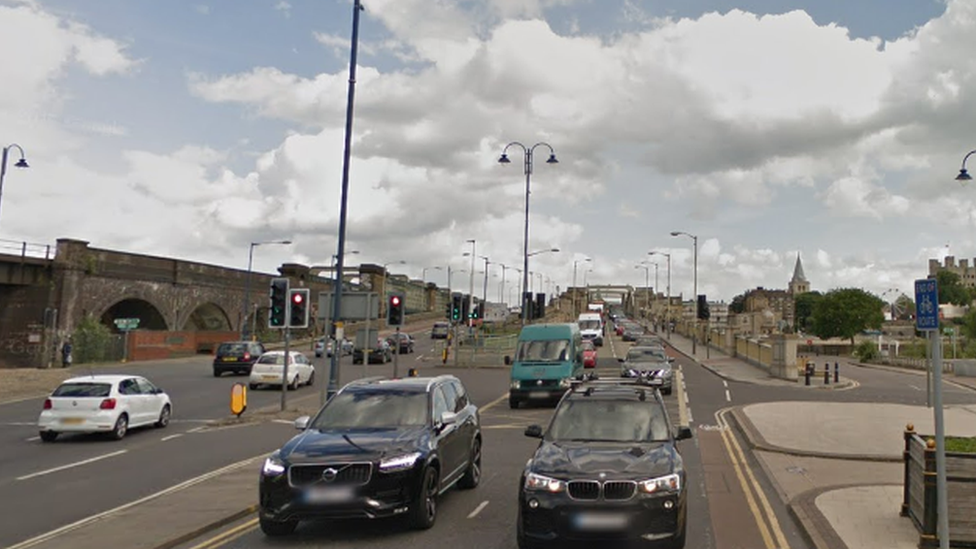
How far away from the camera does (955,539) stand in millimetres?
7910

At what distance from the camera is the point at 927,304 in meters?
7.64

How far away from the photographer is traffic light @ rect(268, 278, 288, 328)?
2039cm

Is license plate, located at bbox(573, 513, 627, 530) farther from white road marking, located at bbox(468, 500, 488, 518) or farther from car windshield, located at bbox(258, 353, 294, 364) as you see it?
car windshield, located at bbox(258, 353, 294, 364)

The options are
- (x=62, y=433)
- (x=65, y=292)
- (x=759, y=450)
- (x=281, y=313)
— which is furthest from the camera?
(x=65, y=292)

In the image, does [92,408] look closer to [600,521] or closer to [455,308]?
[600,521]

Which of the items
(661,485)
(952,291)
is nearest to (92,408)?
(661,485)

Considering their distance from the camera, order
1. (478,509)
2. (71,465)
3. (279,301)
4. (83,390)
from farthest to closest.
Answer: (279,301) → (83,390) → (71,465) → (478,509)

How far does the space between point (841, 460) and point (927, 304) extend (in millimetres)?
7881

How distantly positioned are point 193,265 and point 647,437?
55.5 m

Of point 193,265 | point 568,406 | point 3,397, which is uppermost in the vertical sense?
point 193,265

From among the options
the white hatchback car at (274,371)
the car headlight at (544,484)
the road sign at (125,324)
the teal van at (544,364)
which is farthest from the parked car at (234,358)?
the car headlight at (544,484)

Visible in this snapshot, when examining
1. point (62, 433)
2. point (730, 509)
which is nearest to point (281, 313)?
point (62, 433)

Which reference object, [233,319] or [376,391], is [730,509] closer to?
[376,391]

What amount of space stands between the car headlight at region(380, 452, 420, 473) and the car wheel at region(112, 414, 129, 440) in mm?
11529
